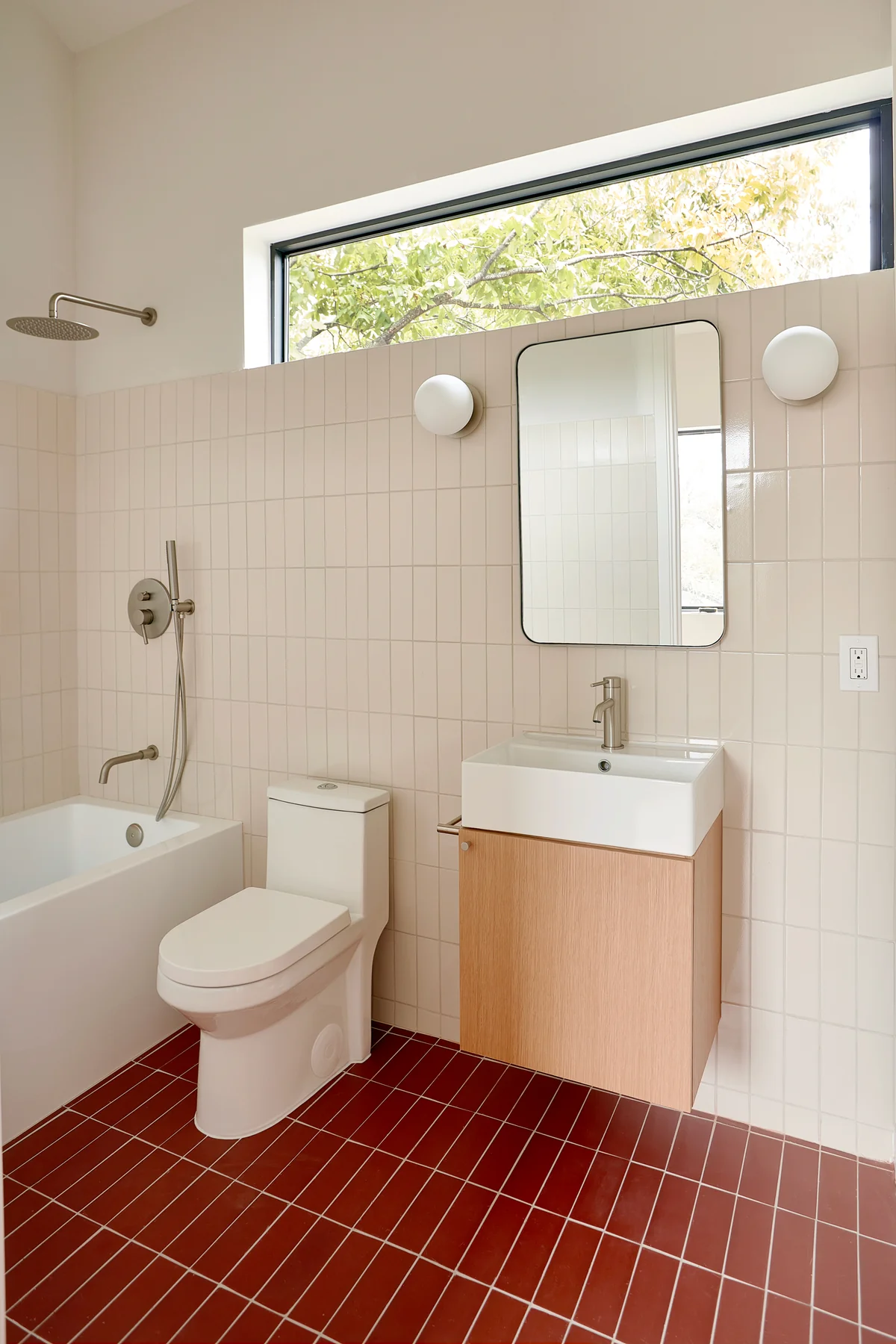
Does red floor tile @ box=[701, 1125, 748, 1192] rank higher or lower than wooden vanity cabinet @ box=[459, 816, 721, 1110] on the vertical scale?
lower

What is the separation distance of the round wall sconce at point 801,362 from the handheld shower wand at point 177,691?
1.77 metres

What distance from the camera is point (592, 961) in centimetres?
172

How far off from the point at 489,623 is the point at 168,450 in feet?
4.20

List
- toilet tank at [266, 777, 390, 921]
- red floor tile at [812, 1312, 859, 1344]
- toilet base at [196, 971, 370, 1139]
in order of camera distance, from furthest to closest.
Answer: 1. toilet tank at [266, 777, 390, 921]
2. toilet base at [196, 971, 370, 1139]
3. red floor tile at [812, 1312, 859, 1344]

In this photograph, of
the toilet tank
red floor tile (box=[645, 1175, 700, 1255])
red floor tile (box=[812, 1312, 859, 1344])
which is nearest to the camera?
red floor tile (box=[812, 1312, 859, 1344])

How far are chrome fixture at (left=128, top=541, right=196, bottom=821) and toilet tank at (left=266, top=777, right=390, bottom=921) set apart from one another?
1.63 feet

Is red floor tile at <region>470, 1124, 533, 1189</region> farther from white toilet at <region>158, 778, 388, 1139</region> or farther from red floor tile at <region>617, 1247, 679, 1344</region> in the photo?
white toilet at <region>158, 778, 388, 1139</region>

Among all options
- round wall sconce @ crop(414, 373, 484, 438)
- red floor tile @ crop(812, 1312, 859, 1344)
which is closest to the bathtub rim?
round wall sconce @ crop(414, 373, 484, 438)

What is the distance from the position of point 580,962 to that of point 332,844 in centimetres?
82

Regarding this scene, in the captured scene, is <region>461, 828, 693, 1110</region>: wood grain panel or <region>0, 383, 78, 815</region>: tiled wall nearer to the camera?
<region>461, 828, 693, 1110</region>: wood grain panel

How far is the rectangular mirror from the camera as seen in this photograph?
1.95 m

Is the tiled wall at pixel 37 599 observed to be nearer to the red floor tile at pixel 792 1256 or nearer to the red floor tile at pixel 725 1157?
the red floor tile at pixel 725 1157

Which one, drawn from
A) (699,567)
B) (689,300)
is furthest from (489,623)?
(689,300)

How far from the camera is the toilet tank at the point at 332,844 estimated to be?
2.26 m
